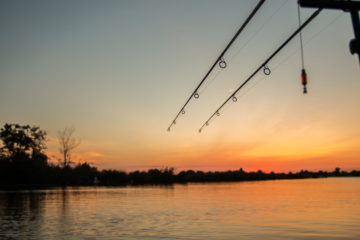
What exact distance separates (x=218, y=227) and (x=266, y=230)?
2.61 metres

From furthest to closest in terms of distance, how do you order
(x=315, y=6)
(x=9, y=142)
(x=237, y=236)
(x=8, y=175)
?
(x=9, y=142)
(x=8, y=175)
(x=237, y=236)
(x=315, y=6)

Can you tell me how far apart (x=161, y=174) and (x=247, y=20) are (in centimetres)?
13215

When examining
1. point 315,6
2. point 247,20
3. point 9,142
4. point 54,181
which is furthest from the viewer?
point 54,181

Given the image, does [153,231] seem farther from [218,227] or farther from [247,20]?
[247,20]

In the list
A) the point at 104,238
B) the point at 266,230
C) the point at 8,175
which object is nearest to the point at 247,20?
the point at 104,238

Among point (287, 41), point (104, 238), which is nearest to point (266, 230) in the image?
point (104, 238)

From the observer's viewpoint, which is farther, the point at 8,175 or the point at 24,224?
the point at 8,175

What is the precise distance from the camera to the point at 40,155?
299 feet

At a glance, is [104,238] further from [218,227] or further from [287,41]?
[287,41]

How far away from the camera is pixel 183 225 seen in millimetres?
19297

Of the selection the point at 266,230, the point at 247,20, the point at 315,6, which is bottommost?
the point at 266,230

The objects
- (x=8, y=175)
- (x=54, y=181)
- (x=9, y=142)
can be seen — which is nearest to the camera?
(x=8, y=175)

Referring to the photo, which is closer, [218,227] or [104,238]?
[104,238]

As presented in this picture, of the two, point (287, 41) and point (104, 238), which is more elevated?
point (287, 41)
